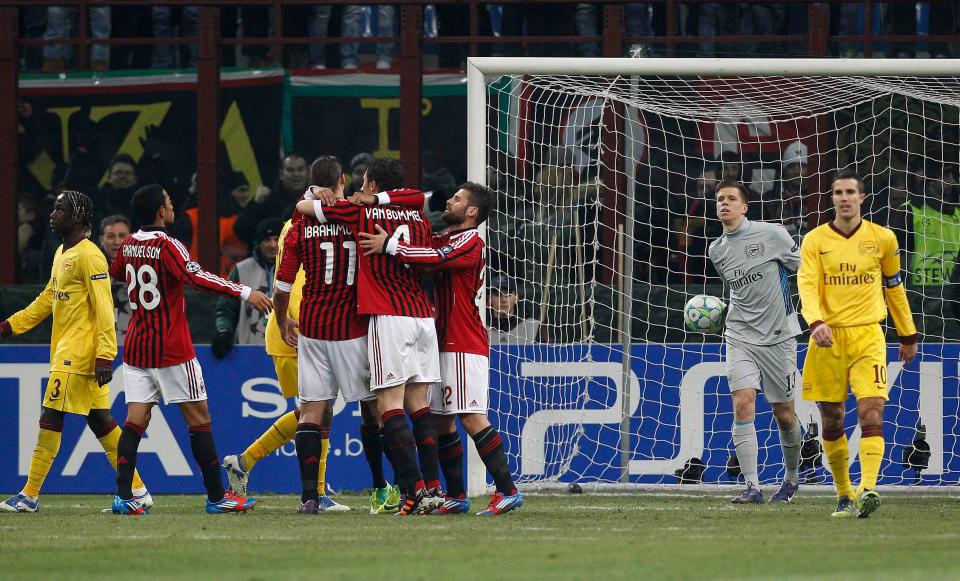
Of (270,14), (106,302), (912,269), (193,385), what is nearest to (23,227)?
(270,14)

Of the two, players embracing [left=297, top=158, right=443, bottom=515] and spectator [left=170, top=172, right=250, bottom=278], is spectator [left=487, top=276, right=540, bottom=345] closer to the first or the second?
players embracing [left=297, top=158, right=443, bottom=515]

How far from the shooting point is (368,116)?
1428 centimetres

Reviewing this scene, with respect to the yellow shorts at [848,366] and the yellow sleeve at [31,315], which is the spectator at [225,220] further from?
the yellow shorts at [848,366]

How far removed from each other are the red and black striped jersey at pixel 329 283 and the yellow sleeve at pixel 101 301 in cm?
144

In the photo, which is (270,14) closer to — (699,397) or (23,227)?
(23,227)

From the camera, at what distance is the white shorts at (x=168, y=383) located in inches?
330

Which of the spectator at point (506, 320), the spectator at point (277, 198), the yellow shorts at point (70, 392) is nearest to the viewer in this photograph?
the yellow shorts at point (70, 392)

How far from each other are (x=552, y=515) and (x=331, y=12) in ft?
25.5

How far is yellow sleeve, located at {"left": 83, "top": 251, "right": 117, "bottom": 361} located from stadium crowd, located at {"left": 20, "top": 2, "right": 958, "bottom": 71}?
5814 mm

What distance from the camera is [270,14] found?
14.6 metres

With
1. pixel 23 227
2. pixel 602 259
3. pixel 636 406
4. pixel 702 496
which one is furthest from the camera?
pixel 23 227

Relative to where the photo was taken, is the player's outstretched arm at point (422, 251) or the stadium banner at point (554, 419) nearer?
the player's outstretched arm at point (422, 251)

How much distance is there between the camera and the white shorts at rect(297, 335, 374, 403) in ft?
26.7

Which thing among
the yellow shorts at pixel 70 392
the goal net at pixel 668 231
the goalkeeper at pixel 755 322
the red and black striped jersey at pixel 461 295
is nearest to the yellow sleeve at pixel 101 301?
the yellow shorts at pixel 70 392
